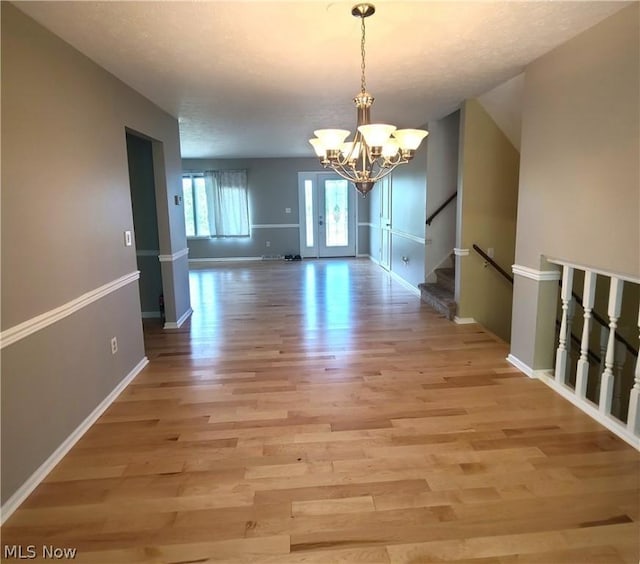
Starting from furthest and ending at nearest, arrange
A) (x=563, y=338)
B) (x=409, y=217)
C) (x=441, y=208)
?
(x=409, y=217) → (x=441, y=208) → (x=563, y=338)

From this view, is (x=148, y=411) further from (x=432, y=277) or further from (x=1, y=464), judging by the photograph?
(x=432, y=277)

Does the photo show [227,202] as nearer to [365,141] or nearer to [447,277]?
[447,277]

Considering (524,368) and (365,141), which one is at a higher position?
(365,141)

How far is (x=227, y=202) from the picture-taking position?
9.54 metres

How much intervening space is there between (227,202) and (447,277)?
5.81m

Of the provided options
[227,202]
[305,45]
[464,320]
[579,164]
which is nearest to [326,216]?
[227,202]

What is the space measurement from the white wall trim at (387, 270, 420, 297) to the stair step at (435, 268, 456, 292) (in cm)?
44

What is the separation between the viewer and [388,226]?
25.4 feet

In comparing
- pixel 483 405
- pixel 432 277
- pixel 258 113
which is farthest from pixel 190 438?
pixel 432 277

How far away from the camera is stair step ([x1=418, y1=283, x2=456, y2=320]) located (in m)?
4.81

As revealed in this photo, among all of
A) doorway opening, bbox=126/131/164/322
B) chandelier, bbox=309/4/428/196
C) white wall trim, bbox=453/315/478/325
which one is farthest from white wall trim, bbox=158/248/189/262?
white wall trim, bbox=453/315/478/325

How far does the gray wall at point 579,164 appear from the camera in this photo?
231 centimetres

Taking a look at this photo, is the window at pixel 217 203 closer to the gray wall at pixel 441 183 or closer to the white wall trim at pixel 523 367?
the gray wall at pixel 441 183

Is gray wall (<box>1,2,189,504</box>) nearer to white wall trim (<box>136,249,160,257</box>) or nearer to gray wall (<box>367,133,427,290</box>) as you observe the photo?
white wall trim (<box>136,249,160,257</box>)
